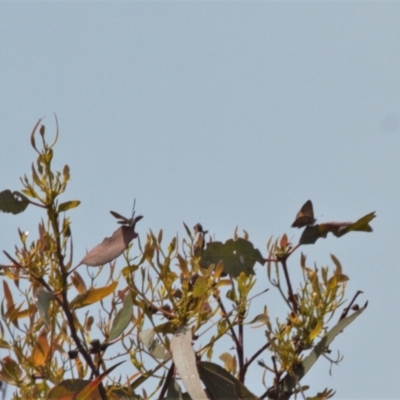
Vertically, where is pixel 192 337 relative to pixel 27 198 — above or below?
below

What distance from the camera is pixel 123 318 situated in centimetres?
117

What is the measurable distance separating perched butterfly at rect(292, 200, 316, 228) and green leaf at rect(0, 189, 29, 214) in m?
0.43

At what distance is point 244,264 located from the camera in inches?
51.3

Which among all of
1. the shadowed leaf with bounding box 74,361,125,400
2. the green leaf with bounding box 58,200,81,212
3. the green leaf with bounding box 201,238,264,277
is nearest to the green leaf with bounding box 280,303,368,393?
the green leaf with bounding box 201,238,264,277

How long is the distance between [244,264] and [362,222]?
0.65ft

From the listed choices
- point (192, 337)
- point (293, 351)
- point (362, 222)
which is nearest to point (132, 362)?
point (192, 337)

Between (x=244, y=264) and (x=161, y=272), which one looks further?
(x=244, y=264)

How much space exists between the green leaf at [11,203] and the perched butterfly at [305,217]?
0.43 m

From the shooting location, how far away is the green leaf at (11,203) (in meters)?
1.25

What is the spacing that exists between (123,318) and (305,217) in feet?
1.18

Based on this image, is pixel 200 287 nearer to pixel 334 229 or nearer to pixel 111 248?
pixel 111 248

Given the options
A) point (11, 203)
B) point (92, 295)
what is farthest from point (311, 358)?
point (11, 203)

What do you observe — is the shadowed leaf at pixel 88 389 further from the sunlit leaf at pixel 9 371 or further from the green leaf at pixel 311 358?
the green leaf at pixel 311 358

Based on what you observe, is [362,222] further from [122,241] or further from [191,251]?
[122,241]
